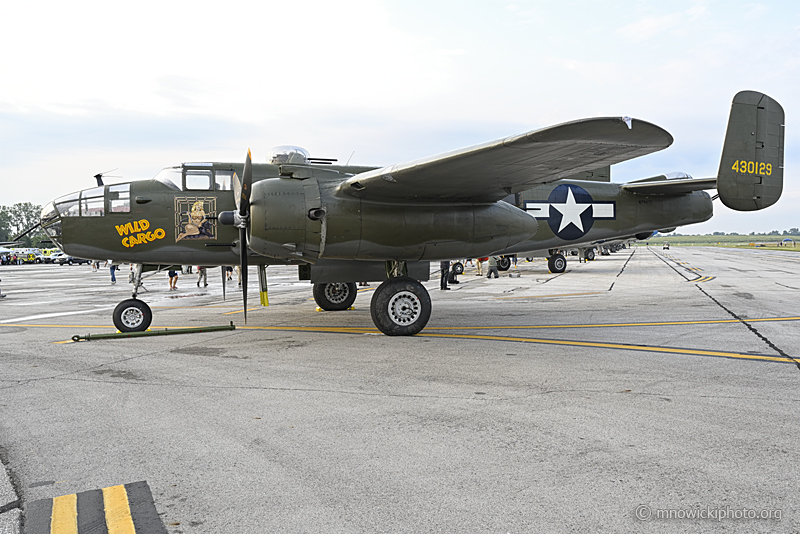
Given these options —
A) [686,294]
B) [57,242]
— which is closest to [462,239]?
[57,242]

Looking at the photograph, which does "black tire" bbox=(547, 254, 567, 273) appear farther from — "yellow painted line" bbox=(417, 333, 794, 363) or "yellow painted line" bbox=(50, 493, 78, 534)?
"yellow painted line" bbox=(50, 493, 78, 534)

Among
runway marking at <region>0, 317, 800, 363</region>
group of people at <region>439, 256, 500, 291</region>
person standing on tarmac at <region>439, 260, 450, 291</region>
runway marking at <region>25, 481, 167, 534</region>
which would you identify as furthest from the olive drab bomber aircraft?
person standing on tarmac at <region>439, 260, 450, 291</region>

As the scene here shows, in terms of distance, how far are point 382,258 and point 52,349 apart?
574 centimetres

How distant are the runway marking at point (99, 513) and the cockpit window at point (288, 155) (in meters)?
7.24

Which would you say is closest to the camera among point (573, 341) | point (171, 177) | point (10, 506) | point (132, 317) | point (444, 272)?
point (10, 506)

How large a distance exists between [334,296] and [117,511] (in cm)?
1111

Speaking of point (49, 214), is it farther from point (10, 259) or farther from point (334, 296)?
point (10, 259)

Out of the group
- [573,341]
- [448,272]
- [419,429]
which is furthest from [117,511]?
[448,272]

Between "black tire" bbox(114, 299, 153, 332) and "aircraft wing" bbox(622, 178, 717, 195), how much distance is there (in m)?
11.4

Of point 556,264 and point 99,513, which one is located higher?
point 556,264

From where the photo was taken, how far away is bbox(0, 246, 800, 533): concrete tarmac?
322 cm

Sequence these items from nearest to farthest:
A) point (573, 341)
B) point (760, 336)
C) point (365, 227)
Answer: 1. point (573, 341)
2. point (760, 336)
3. point (365, 227)

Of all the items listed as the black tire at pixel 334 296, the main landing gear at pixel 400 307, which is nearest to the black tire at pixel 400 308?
the main landing gear at pixel 400 307

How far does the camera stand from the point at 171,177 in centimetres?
1064
